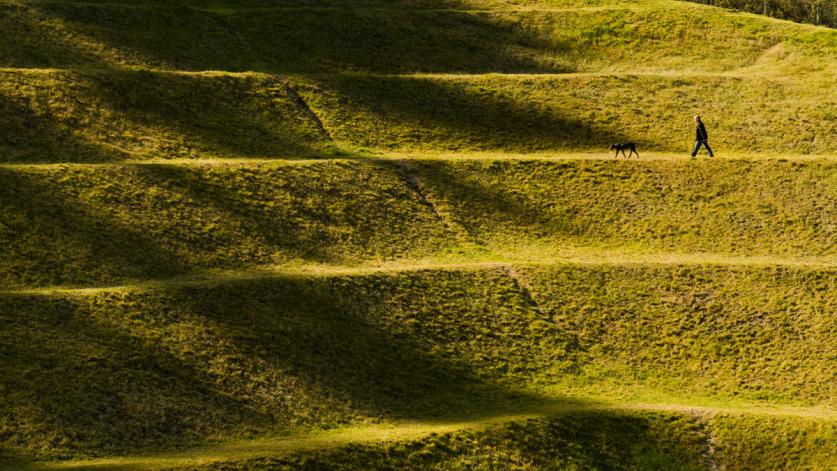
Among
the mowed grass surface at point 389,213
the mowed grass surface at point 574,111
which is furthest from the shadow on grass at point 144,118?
the mowed grass surface at point 389,213

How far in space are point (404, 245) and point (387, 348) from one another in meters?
8.10

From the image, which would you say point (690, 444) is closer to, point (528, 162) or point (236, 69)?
point (528, 162)

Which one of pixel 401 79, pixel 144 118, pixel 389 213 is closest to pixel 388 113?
pixel 401 79

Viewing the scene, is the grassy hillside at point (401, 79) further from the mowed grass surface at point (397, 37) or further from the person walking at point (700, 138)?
the person walking at point (700, 138)

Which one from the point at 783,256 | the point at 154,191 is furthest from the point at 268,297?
the point at 783,256

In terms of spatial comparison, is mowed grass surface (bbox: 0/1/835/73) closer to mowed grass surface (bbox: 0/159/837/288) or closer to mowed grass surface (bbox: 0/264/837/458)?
mowed grass surface (bbox: 0/159/837/288)

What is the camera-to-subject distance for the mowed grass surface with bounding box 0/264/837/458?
40.8 metres

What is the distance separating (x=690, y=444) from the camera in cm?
4188

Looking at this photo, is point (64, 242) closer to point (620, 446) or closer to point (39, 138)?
point (39, 138)

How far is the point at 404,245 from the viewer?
53.1 meters

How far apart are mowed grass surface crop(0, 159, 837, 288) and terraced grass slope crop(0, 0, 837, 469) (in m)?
0.16

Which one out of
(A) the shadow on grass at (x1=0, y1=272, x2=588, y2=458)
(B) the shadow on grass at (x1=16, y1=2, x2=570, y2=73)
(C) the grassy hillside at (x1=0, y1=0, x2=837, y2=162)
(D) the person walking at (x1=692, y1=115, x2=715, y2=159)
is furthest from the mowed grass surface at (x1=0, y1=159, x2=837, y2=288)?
(B) the shadow on grass at (x1=16, y1=2, x2=570, y2=73)

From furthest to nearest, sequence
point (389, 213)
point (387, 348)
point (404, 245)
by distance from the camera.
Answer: point (389, 213)
point (404, 245)
point (387, 348)

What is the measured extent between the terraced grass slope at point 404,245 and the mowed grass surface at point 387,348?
0.38ft
